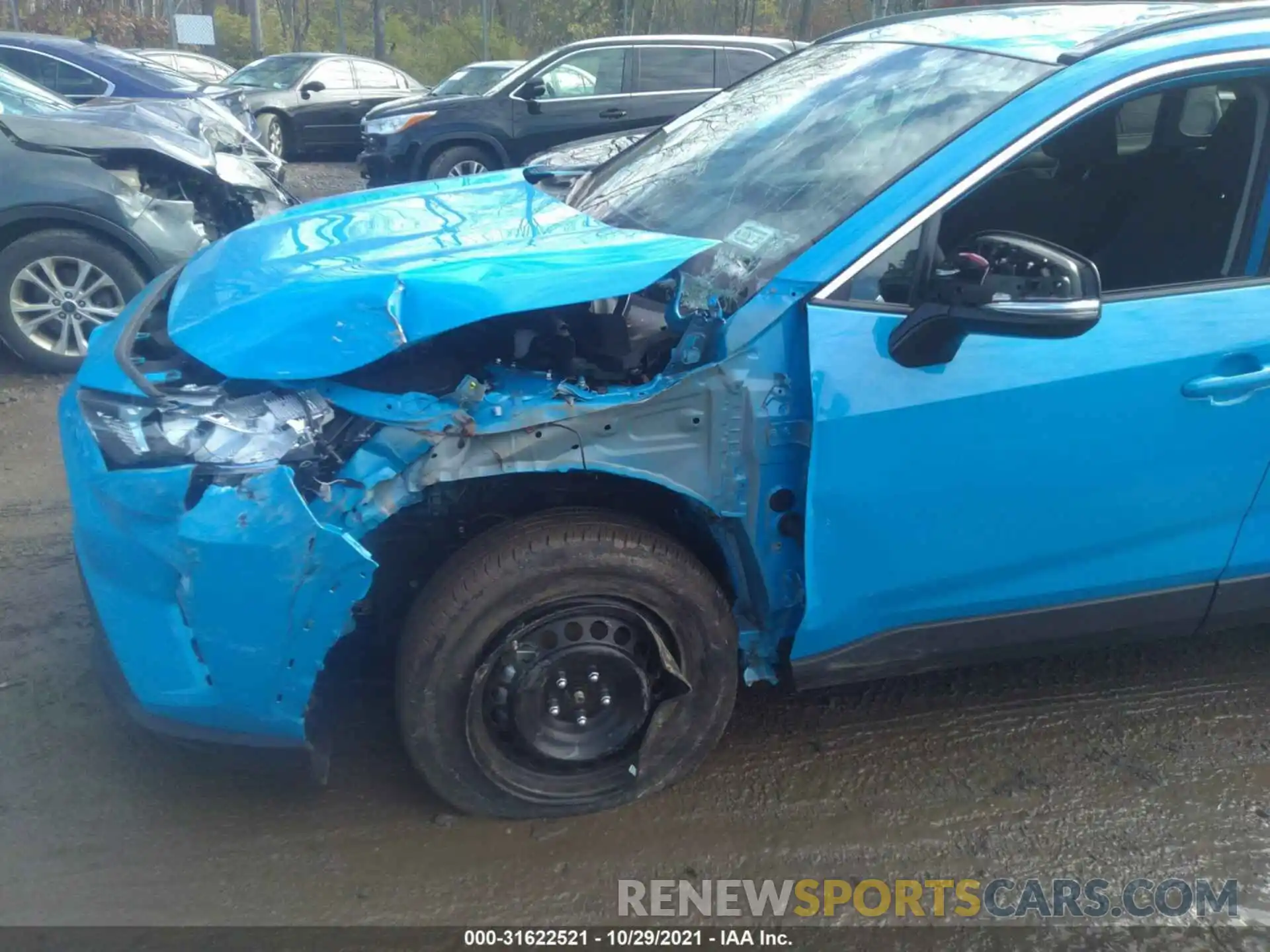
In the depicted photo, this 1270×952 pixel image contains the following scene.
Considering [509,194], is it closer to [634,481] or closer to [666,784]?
[634,481]

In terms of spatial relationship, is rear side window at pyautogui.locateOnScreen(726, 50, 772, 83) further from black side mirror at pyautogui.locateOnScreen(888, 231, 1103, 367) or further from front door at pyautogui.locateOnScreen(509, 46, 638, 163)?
black side mirror at pyautogui.locateOnScreen(888, 231, 1103, 367)

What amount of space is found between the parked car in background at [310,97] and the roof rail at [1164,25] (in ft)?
41.9

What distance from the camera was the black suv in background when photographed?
32.1ft

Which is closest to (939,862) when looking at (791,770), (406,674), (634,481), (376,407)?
(791,770)

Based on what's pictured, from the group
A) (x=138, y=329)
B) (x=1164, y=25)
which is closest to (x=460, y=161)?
(x=138, y=329)

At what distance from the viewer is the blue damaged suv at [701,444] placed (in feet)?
6.89

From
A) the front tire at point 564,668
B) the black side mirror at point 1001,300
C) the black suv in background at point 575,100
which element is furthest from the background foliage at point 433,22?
the front tire at point 564,668

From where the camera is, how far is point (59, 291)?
500 cm

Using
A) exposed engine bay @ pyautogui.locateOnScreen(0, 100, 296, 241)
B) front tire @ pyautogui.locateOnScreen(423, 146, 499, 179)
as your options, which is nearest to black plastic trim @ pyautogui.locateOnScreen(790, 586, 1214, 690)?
exposed engine bay @ pyautogui.locateOnScreen(0, 100, 296, 241)

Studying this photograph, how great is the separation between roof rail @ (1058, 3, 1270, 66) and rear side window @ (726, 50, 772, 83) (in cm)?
794

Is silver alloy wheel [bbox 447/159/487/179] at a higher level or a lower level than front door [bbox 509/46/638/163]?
lower

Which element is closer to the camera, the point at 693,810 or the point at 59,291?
the point at 693,810

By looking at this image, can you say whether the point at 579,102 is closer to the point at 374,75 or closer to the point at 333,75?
the point at 333,75

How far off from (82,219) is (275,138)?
9586mm
